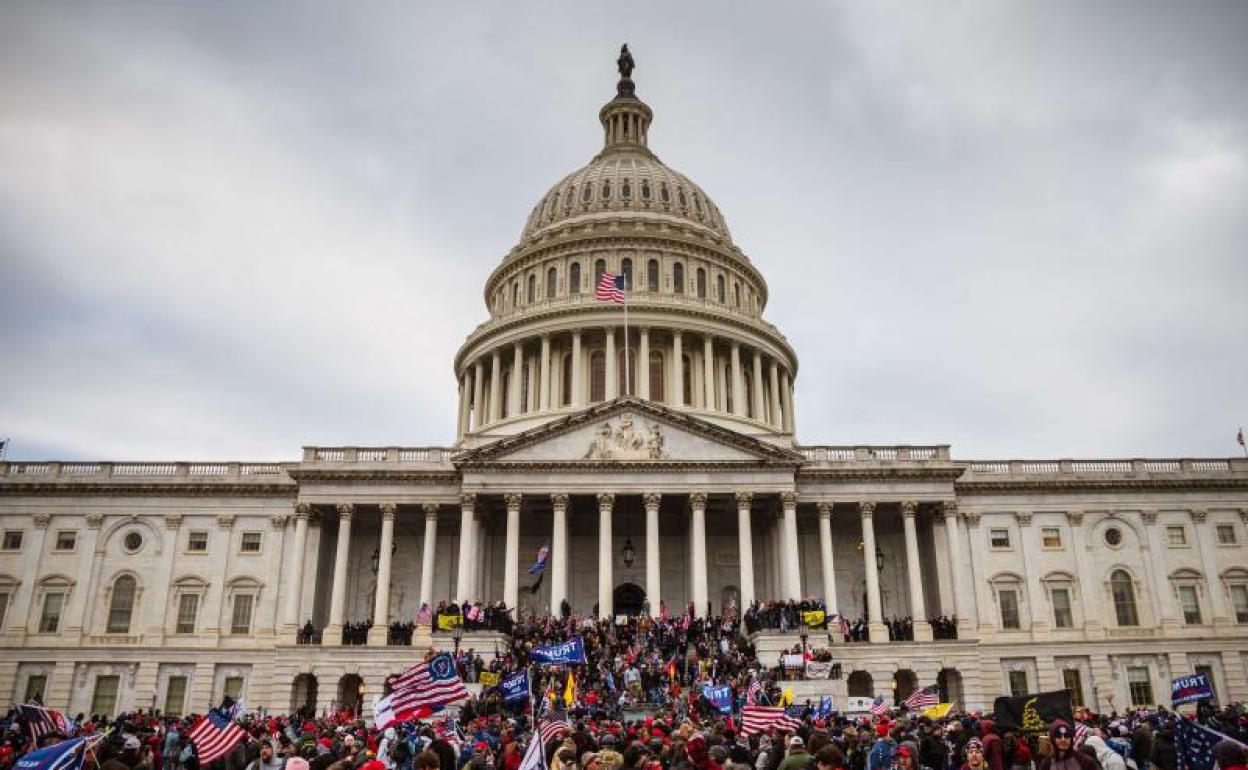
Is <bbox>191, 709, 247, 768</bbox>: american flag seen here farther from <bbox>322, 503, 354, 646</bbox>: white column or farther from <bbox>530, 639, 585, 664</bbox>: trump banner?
<bbox>322, 503, 354, 646</bbox>: white column

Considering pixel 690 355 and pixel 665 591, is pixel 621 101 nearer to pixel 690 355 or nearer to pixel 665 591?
pixel 690 355

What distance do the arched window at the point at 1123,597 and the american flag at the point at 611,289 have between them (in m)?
32.9

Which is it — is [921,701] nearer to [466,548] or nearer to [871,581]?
[871,581]

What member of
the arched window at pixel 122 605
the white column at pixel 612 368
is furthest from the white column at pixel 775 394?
the arched window at pixel 122 605

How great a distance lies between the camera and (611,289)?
202 ft

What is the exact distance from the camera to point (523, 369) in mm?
68750

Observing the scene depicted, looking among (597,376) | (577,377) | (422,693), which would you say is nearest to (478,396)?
(577,377)

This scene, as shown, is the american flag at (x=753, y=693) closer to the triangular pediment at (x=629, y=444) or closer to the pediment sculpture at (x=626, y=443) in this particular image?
the triangular pediment at (x=629, y=444)

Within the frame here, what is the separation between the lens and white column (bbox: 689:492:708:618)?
47.8m

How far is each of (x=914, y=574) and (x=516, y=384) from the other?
29.7m

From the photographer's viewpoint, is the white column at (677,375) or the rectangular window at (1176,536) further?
the white column at (677,375)

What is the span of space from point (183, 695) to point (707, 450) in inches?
1197

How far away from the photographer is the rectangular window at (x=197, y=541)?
54000 millimetres

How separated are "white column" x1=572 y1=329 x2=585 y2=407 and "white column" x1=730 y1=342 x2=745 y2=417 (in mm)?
10800
